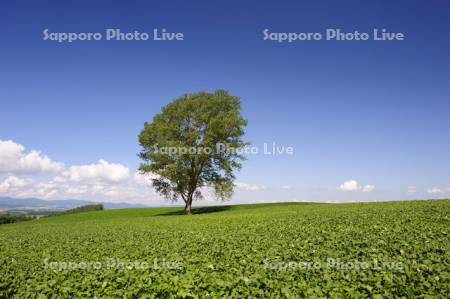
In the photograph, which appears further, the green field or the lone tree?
the lone tree

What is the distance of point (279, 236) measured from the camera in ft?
63.0

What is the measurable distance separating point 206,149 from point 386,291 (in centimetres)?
4298

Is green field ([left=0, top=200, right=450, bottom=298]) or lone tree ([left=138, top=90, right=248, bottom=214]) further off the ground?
lone tree ([left=138, top=90, right=248, bottom=214])

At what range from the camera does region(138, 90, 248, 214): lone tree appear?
5088 centimetres

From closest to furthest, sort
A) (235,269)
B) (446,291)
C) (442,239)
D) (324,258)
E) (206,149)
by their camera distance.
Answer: (446,291), (235,269), (324,258), (442,239), (206,149)

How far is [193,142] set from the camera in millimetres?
51094

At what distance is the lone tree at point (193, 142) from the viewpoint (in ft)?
167

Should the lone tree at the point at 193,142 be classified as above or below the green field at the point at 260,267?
above

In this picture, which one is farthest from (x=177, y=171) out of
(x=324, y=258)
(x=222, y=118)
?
(x=324, y=258)

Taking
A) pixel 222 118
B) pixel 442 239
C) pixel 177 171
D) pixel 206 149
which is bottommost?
pixel 442 239

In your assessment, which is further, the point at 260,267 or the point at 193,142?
the point at 193,142

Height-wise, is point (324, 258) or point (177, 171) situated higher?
point (177, 171)

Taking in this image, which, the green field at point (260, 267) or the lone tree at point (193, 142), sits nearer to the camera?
the green field at point (260, 267)

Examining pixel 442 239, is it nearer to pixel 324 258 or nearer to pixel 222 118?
pixel 324 258
